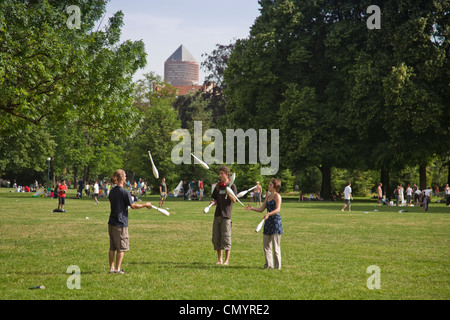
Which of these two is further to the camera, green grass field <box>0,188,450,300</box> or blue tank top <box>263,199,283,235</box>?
blue tank top <box>263,199,283,235</box>

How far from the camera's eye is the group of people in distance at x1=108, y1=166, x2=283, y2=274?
34.3 feet

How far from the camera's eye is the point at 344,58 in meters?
45.2

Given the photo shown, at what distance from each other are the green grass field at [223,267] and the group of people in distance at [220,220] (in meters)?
0.41

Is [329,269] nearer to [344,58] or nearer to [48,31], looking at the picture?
[48,31]

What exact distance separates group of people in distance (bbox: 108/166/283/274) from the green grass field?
413 millimetres

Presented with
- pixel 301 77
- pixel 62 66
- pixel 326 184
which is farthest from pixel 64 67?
pixel 326 184

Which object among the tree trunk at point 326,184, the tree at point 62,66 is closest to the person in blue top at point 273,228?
the tree at point 62,66

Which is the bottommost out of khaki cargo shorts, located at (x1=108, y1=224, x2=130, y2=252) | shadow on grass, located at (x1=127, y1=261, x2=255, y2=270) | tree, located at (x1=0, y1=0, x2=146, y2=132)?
shadow on grass, located at (x1=127, y1=261, x2=255, y2=270)

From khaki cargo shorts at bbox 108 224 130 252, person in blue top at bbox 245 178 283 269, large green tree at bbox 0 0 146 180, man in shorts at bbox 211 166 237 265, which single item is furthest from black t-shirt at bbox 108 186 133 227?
large green tree at bbox 0 0 146 180

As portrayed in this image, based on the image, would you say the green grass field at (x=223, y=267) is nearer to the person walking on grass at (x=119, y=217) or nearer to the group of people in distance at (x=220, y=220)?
the group of people in distance at (x=220, y=220)

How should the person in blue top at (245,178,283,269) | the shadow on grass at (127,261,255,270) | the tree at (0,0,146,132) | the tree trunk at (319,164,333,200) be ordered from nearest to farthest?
1. the person in blue top at (245,178,283,269)
2. the shadow on grass at (127,261,255,270)
3. the tree at (0,0,146,132)
4. the tree trunk at (319,164,333,200)

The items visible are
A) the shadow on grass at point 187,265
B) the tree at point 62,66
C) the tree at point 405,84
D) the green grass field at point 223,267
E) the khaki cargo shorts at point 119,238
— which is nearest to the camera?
the green grass field at point 223,267

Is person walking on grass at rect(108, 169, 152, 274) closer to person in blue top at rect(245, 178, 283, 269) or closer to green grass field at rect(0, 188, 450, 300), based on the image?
green grass field at rect(0, 188, 450, 300)

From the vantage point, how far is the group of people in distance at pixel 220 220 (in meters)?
10.4
